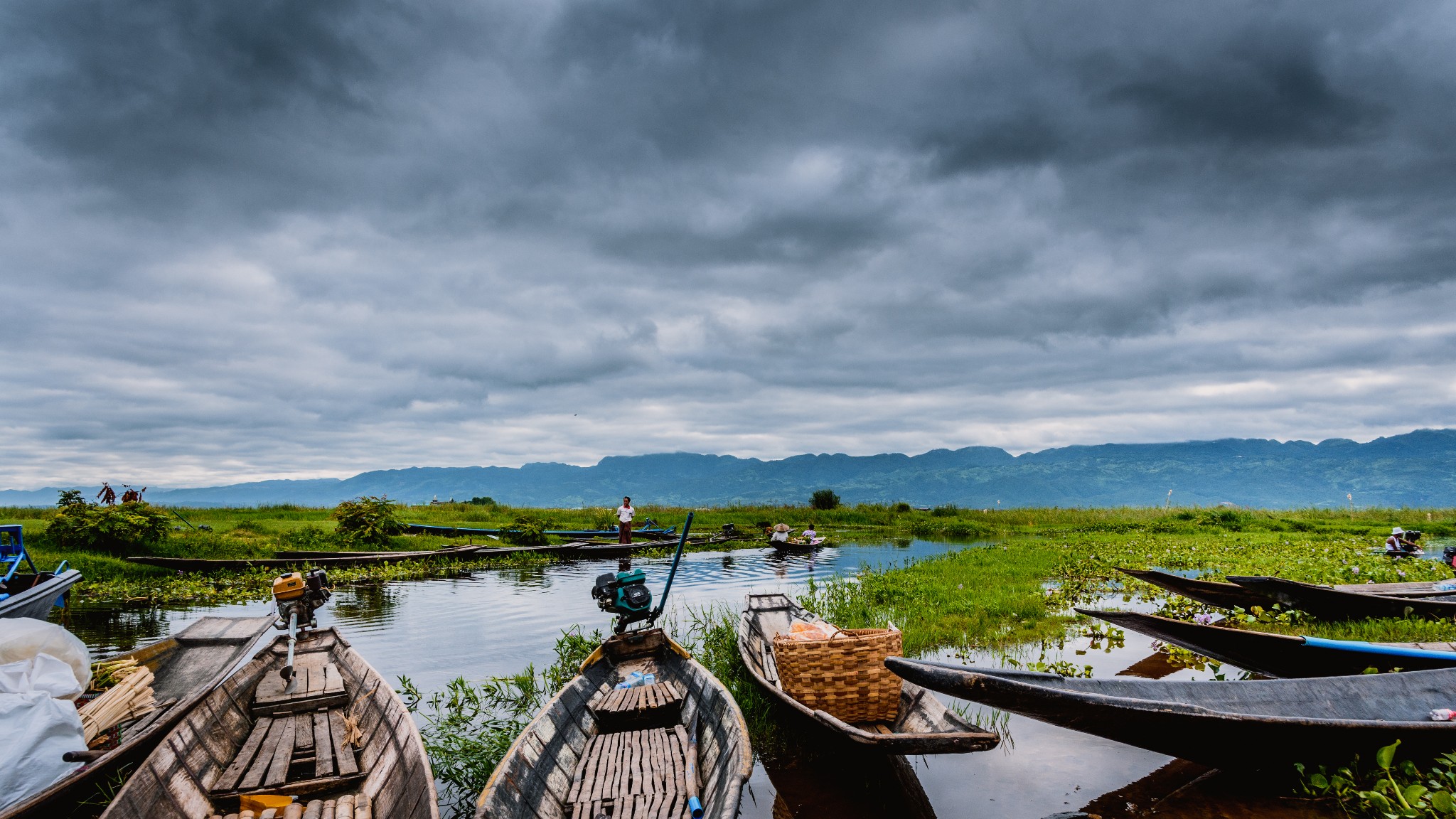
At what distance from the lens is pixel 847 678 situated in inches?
257

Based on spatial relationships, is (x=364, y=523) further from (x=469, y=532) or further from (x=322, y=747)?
(x=322, y=747)

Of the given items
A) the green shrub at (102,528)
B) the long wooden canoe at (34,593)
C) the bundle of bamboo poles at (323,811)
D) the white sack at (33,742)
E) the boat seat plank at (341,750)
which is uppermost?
the green shrub at (102,528)

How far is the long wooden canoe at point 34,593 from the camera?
8773 millimetres

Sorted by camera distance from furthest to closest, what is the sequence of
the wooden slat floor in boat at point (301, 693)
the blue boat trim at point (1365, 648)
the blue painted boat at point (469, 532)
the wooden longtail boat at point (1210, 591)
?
the blue painted boat at point (469, 532) → the wooden longtail boat at point (1210, 591) → the wooden slat floor in boat at point (301, 693) → the blue boat trim at point (1365, 648)

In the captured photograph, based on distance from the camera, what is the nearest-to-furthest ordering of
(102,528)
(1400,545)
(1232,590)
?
(1232,590) < (1400,545) < (102,528)

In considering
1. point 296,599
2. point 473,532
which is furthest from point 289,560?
point 296,599

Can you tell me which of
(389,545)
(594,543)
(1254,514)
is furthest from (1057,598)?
(1254,514)

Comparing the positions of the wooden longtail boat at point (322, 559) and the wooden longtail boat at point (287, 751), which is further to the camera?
the wooden longtail boat at point (322, 559)

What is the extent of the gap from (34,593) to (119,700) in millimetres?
4058

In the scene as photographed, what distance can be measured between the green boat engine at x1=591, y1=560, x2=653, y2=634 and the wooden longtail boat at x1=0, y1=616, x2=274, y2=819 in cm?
399

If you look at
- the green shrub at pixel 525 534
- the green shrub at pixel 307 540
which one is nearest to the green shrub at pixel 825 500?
the green shrub at pixel 525 534

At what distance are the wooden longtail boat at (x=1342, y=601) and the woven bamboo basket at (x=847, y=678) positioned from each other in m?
7.56

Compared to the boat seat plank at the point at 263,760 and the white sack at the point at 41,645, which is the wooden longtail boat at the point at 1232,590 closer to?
the boat seat plank at the point at 263,760

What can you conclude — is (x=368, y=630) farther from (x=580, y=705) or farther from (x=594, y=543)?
(x=594, y=543)
